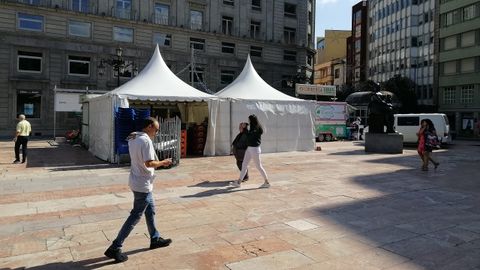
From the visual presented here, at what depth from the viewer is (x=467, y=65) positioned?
4606cm

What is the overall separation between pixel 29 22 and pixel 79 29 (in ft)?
12.6

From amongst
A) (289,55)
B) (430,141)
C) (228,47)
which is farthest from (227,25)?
(430,141)

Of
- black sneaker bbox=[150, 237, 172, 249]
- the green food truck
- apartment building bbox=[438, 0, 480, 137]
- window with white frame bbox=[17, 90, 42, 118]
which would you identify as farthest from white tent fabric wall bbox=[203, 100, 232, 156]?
apartment building bbox=[438, 0, 480, 137]

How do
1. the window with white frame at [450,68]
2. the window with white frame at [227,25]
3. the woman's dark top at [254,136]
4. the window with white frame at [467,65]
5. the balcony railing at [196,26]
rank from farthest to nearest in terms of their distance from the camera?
the window with white frame at [450,68]
the window with white frame at [467,65]
the window with white frame at [227,25]
the balcony railing at [196,26]
the woman's dark top at [254,136]

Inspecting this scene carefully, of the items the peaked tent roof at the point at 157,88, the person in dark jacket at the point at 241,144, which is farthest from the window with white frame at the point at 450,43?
the person in dark jacket at the point at 241,144

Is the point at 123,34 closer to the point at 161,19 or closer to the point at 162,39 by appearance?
the point at 162,39

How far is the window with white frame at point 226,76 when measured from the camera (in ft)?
141

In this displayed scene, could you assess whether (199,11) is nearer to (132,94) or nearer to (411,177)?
(132,94)

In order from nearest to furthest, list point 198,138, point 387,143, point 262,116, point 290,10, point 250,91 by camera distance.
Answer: point 198,138 → point 262,116 → point 250,91 → point 387,143 → point 290,10

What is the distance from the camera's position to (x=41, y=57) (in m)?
34.1

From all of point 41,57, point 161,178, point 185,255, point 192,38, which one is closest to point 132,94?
point 161,178

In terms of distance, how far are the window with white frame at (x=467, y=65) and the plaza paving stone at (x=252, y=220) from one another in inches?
1532

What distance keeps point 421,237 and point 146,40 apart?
3600 cm

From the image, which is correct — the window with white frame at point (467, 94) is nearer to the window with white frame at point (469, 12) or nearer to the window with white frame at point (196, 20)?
the window with white frame at point (469, 12)
